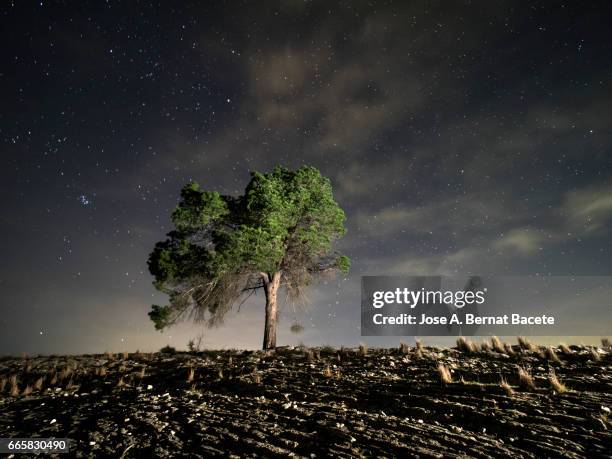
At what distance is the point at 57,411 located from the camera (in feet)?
30.7

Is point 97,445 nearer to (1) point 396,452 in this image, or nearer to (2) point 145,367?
(1) point 396,452

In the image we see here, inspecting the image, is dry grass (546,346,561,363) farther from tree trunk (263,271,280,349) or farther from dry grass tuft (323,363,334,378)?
tree trunk (263,271,280,349)

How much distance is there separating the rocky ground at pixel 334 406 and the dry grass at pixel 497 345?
0.51 ft

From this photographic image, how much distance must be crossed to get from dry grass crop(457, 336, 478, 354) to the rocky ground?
22 cm

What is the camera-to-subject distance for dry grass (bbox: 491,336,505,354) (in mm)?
14391

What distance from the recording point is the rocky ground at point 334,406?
6.52 metres

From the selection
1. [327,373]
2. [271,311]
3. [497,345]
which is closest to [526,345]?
[497,345]

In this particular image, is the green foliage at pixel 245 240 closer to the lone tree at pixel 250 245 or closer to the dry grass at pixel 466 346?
the lone tree at pixel 250 245

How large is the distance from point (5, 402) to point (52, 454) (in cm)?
610

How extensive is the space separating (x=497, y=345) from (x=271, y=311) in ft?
34.4

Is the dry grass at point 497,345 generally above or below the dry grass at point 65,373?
above

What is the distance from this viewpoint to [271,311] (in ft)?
62.7

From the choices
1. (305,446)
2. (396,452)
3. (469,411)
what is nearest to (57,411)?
(305,446)

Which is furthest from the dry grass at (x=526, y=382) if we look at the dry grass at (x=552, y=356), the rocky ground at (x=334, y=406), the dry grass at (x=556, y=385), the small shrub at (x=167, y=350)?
the small shrub at (x=167, y=350)
